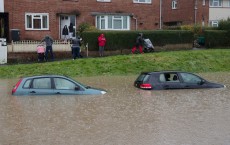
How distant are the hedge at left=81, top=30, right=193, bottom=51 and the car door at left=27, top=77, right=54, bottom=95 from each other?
648 inches

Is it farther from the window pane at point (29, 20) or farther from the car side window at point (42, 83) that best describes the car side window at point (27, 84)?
the window pane at point (29, 20)

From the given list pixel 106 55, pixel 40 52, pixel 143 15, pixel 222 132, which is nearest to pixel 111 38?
pixel 106 55

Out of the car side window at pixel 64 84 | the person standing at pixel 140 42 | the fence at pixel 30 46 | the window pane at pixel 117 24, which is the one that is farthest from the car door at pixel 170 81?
the window pane at pixel 117 24

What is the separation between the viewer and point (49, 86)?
64.9 ft

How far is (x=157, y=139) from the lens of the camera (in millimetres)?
12883

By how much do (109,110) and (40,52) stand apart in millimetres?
17542

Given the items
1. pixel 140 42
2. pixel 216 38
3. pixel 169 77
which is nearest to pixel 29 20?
pixel 140 42

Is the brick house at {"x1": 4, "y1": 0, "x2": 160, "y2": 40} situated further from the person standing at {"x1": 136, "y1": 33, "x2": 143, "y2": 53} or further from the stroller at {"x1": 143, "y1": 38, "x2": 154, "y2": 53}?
the stroller at {"x1": 143, "y1": 38, "x2": 154, "y2": 53}

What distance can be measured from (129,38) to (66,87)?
17.8 meters

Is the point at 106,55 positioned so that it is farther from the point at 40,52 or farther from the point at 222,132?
the point at 222,132

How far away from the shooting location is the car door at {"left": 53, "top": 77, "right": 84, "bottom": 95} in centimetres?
1983

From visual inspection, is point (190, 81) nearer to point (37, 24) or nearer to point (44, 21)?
point (37, 24)

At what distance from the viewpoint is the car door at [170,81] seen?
22.3 meters

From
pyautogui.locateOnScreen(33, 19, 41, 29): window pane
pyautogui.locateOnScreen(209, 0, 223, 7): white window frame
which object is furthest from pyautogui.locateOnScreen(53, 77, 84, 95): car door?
pyautogui.locateOnScreen(209, 0, 223, 7): white window frame
